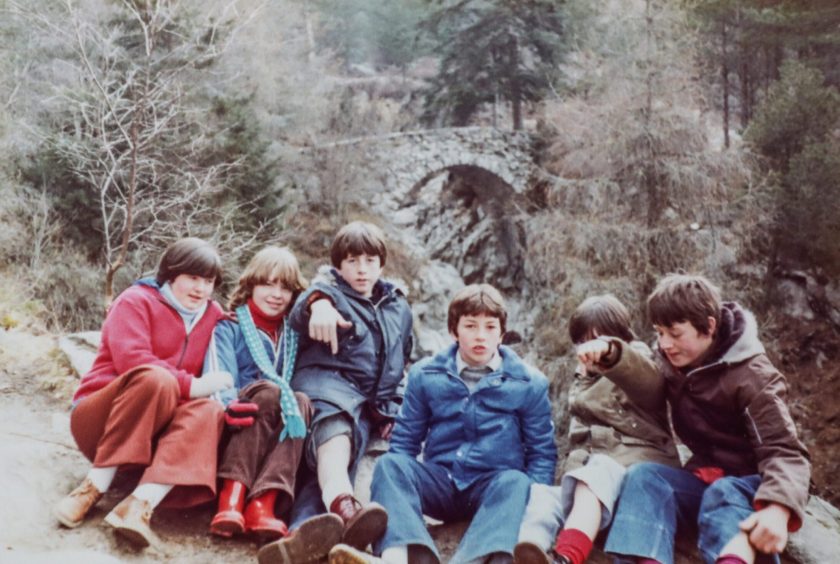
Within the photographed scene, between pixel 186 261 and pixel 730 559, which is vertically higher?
pixel 186 261

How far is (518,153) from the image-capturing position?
16266 millimetres

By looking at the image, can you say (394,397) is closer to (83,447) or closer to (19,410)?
(83,447)

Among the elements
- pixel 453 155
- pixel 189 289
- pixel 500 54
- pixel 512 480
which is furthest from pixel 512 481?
pixel 500 54

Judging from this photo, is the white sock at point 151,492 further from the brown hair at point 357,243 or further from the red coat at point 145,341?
the brown hair at point 357,243

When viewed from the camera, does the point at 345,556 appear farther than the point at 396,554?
No

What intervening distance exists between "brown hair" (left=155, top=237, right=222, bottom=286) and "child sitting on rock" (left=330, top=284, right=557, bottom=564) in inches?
39.7

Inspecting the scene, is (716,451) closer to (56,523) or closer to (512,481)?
(512,481)

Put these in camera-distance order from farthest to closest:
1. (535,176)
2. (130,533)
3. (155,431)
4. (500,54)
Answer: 1. (500,54)
2. (535,176)
3. (155,431)
4. (130,533)

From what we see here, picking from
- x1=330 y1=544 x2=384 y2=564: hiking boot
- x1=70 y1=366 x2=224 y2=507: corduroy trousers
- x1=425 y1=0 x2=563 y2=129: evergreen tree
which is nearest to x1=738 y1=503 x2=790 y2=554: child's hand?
x1=330 y1=544 x2=384 y2=564: hiking boot

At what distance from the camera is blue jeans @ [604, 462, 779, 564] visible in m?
2.12

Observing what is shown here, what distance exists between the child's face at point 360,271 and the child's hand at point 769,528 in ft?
5.74

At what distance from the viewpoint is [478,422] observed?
2609 millimetres

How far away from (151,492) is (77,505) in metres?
0.31

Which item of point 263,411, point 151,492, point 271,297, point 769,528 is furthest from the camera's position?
point 271,297
